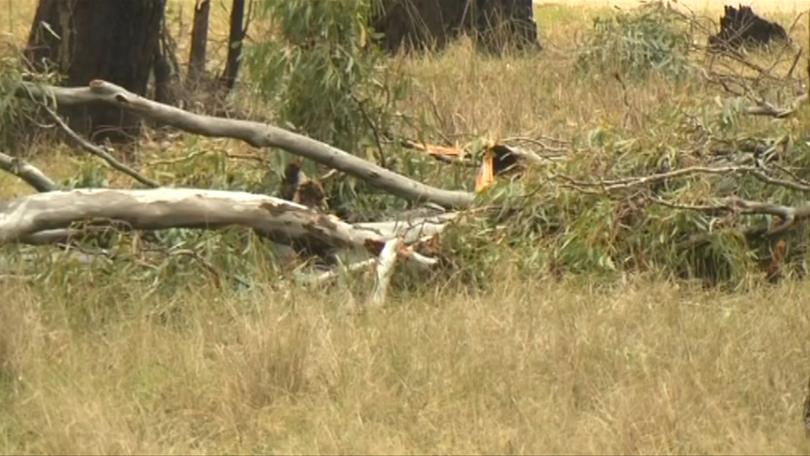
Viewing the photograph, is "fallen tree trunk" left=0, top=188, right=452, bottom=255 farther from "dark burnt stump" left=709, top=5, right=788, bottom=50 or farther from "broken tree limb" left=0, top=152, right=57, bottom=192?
"dark burnt stump" left=709, top=5, right=788, bottom=50

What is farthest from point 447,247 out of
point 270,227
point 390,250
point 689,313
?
point 689,313

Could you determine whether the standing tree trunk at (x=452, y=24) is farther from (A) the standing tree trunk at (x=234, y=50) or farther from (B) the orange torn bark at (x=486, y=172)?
(B) the orange torn bark at (x=486, y=172)

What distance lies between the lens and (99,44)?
10.3 metres

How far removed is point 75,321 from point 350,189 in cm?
195

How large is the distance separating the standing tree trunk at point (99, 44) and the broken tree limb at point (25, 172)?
312 cm

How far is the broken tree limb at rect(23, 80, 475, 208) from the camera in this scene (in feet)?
23.2

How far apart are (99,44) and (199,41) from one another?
187 centimetres

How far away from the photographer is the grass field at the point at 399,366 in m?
4.76

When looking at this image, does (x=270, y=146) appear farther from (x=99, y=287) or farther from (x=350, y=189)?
(x=99, y=287)

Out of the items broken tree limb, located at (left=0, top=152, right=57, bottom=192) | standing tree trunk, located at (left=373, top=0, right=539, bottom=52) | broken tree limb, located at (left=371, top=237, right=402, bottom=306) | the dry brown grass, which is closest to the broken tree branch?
the dry brown grass

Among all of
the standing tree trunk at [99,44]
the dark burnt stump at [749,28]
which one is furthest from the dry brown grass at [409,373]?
the dark burnt stump at [749,28]

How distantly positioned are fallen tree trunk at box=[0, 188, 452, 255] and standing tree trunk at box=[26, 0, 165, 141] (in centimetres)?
358

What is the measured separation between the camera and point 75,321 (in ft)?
19.6

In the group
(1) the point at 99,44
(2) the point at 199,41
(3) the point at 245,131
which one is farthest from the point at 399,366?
(2) the point at 199,41
